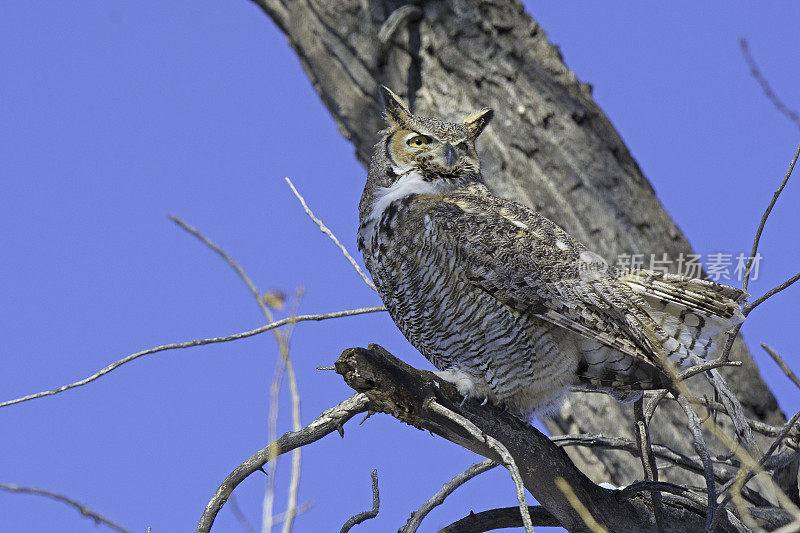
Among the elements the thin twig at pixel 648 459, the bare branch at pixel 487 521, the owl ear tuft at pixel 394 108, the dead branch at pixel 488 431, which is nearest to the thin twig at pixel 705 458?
the thin twig at pixel 648 459

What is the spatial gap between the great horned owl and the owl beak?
186 millimetres

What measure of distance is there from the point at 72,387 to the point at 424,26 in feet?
7.83

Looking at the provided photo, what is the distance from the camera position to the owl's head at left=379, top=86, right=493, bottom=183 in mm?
3098

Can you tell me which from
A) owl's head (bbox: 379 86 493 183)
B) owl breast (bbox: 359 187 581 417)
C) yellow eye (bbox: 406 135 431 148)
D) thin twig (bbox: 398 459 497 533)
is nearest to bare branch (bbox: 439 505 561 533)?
thin twig (bbox: 398 459 497 533)

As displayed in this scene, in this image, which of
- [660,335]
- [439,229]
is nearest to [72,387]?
[439,229]

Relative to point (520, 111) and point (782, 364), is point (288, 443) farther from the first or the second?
point (520, 111)

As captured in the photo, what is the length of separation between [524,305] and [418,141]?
0.86 m

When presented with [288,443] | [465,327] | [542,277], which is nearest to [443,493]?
[465,327]

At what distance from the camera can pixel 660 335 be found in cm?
276

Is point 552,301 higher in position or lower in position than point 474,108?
lower

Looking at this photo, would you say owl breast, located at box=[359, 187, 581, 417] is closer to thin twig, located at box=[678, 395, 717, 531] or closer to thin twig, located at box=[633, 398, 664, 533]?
thin twig, located at box=[633, 398, 664, 533]

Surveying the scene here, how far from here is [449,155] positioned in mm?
3086

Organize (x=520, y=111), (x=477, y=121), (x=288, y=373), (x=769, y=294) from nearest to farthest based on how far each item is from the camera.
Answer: (x=288, y=373), (x=769, y=294), (x=477, y=121), (x=520, y=111)

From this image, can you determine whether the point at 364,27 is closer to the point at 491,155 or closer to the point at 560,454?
the point at 491,155
